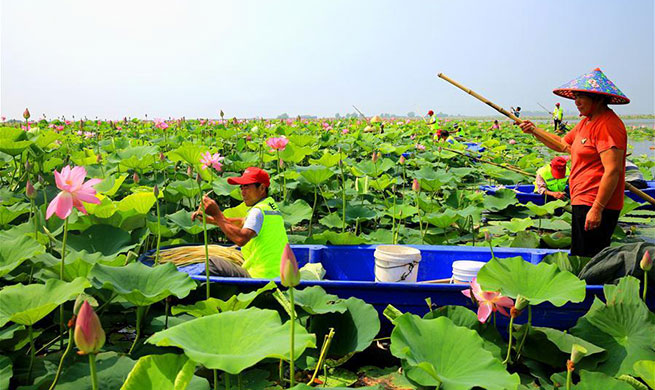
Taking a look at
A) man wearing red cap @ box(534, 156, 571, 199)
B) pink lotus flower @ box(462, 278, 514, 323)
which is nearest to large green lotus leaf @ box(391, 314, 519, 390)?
pink lotus flower @ box(462, 278, 514, 323)

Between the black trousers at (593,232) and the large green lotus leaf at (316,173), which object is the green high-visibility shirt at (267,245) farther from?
the black trousers at (593,232)

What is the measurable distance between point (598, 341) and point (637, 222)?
3.62m

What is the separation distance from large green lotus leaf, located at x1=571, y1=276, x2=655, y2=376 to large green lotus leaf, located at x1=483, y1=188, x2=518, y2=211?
94.2 inches

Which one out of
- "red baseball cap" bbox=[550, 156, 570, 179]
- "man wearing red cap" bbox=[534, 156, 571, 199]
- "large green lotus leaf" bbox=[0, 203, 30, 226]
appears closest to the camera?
"large green lotus leaf" bbox=[0, 203, 30, 226]

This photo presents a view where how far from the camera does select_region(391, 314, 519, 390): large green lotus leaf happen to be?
4.00 feet

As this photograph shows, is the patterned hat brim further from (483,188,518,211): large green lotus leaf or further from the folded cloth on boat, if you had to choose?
(483,188,518,211): large green lotus leaf

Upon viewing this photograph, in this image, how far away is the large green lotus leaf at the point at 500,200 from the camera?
13.5ft

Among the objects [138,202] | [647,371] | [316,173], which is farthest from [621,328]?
[316,173]

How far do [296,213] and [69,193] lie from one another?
6.45 ft

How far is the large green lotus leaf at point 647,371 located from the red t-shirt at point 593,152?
1134mm

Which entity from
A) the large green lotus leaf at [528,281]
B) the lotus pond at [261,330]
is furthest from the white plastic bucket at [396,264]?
the large green lotus leaf at [528,281]

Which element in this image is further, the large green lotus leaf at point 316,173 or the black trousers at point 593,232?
the large green lotus leaf at point 316,173

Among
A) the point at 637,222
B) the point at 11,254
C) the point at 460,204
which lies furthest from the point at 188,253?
the point at 637,222

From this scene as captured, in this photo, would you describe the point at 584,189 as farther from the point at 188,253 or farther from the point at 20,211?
the point at 20,211
